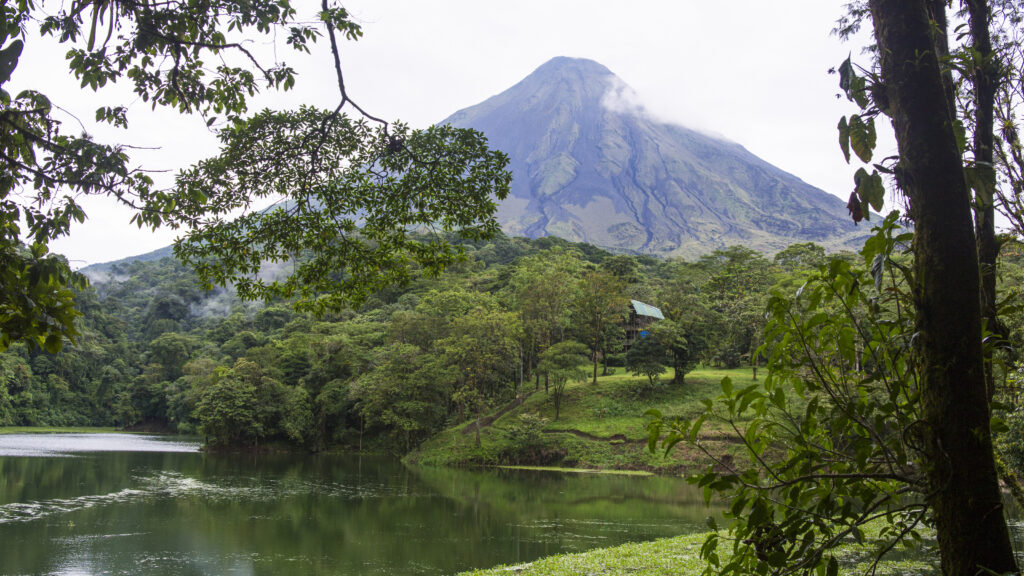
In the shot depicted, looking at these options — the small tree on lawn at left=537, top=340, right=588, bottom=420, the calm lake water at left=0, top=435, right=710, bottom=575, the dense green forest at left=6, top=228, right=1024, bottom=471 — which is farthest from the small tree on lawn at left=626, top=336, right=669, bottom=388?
the calm lake water at left=0, top=435, right=710, bottom=575

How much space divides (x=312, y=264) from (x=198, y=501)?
44.5ft

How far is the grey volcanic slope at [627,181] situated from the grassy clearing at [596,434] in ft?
255

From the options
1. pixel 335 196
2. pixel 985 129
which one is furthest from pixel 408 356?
pixel 985 129

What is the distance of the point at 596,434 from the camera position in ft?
84.4

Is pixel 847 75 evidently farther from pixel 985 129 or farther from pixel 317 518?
pixel 317 518

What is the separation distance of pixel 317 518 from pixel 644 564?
8306mm

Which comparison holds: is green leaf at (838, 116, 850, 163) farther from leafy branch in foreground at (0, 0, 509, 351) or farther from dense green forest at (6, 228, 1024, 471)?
dense green forest at (6, 228, 1024, 471)

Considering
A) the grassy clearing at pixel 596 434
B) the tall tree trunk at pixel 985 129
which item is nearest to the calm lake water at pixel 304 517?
Result: the grassy clearing at pixel 596 434

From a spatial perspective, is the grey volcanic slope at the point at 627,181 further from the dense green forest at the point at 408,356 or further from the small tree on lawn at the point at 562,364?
the small tree on lawn at the point at 562,364

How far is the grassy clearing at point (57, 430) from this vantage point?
40.8 metres

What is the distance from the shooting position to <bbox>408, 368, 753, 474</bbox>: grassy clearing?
2383 centimetres

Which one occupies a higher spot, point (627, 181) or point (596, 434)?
point (627, 181)

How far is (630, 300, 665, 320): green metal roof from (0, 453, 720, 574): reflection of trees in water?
1477 centimetres

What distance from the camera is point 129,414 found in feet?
145
